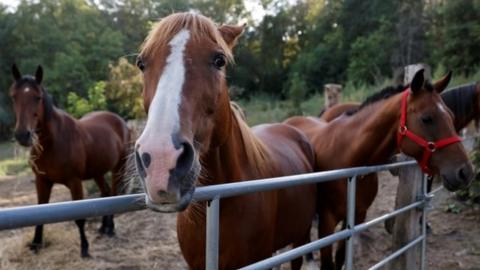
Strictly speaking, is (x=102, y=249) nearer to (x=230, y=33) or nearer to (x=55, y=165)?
(x=55, y=165)

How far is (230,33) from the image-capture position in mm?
2074

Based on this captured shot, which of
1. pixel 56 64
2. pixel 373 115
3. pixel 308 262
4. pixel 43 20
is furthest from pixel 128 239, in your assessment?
pixel 43 20

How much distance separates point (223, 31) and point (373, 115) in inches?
67.5

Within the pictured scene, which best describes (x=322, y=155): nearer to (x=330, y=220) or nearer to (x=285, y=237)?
(x=330, y=220)

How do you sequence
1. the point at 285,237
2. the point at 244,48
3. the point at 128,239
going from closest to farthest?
the point at 285,237, the point at 128,239, the point at 244,48

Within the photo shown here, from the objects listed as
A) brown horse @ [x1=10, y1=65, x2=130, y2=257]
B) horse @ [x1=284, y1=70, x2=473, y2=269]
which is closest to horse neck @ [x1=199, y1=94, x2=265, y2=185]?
horse @ [x1=284, y1=70, x2=473, y2=269]

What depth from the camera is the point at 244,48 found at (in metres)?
32.5

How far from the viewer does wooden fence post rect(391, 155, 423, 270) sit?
11.0 ft

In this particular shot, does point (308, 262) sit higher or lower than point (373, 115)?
lower

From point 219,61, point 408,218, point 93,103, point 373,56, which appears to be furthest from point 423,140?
point 373,56

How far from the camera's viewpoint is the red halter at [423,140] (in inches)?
113

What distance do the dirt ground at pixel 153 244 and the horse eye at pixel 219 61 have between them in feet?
9.94

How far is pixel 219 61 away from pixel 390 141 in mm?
1918

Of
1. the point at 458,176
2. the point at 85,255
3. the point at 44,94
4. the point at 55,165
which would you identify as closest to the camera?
the point at 458,176
